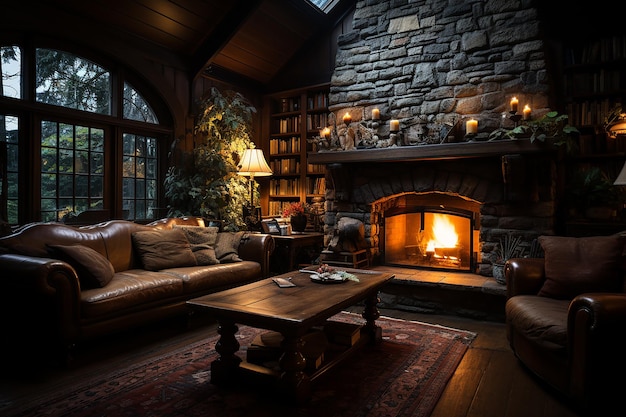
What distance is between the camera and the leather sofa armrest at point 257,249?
429 cm

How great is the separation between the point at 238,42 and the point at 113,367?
166 inches

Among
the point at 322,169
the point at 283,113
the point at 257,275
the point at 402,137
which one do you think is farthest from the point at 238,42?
the point at 257,275

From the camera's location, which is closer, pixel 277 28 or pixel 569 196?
pixel 569 196

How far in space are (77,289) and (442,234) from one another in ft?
11.9

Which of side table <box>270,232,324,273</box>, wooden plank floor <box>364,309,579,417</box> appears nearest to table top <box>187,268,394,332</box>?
wooden plank floor <box>364,309,579,417</box>

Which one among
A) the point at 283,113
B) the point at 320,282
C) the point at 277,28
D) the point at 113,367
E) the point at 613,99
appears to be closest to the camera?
the point at 113,367

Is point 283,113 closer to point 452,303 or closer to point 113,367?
point 452,303

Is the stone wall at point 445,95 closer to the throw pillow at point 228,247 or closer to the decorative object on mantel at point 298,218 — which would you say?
the decorative object on mantel at point 298,218

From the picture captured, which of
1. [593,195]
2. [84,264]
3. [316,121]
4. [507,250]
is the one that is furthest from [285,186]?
[593,195]

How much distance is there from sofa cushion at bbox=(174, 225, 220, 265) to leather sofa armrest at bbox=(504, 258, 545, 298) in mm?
2528

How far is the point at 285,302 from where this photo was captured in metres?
2.34

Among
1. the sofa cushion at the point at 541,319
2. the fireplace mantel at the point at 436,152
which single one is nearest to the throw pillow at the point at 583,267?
the sofa cushion at the point at 541,319

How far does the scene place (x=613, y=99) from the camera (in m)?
4.27

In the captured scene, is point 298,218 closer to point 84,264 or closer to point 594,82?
point 84,264
